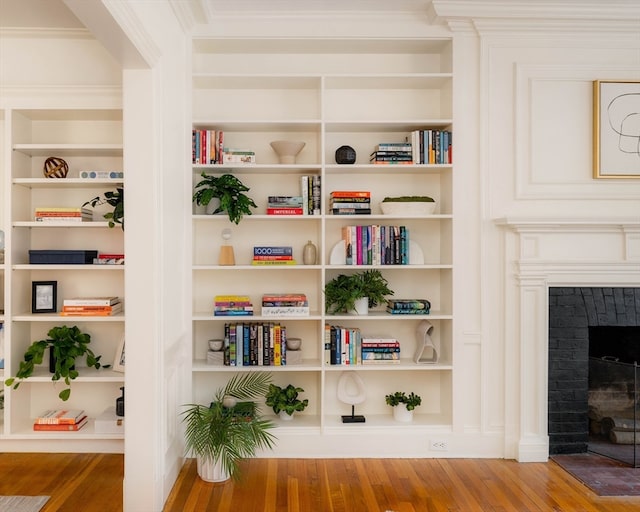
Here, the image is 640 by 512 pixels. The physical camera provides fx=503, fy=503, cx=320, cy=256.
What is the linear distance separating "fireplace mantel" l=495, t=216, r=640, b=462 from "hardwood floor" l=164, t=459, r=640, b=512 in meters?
0.24

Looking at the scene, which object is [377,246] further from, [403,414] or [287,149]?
[403,414]

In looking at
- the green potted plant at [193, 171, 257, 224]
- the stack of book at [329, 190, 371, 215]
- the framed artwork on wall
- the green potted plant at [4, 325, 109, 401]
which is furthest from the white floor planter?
the framed artwork on wall

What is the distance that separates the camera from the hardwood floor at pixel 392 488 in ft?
8.54

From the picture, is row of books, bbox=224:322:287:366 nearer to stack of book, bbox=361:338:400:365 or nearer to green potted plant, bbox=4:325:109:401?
stack of book, bbox=361:338:400:365

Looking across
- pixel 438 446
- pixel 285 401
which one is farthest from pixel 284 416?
pixel 438 446

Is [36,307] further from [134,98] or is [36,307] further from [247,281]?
[134,98]

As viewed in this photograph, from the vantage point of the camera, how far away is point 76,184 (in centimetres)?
338

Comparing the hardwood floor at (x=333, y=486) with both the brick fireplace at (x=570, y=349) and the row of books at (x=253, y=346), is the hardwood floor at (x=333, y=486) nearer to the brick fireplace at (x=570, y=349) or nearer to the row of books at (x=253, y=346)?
the brick fireplace at (x=570, y=349)

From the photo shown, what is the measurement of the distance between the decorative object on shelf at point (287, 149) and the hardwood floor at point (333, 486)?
1942mm

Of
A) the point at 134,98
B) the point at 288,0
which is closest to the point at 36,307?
the point at 134,98

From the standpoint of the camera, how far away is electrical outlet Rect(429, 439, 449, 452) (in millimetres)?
3225

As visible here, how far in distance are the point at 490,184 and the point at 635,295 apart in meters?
1.18

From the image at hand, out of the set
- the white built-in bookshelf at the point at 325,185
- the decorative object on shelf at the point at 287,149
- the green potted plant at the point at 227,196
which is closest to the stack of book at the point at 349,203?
the white built-in bookshelf at the point at 325,185

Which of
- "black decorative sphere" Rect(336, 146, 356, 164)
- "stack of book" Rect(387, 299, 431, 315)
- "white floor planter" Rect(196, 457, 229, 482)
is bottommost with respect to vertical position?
"white floor planter" Rect(196, 457, 229, 482)
